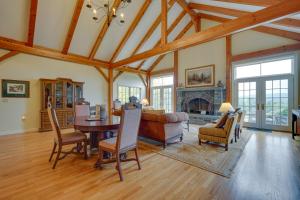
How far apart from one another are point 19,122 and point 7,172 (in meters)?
3.57

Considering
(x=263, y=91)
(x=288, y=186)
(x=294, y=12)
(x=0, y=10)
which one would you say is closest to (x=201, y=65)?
(x=263, y=91)

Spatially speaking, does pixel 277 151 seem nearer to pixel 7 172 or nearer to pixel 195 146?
pixel 195 146

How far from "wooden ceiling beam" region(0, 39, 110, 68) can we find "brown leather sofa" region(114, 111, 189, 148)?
170 inches

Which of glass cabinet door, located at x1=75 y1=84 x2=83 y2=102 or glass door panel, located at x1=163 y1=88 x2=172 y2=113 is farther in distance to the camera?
glass door panel, located at x1=163 y1=88 x2=172 y2=113

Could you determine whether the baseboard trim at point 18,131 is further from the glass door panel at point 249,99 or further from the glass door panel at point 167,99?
the glass door panel at point 249,99

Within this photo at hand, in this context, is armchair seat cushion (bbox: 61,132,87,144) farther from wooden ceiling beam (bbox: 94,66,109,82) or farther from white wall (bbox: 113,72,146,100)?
white wall (bbox: 113,72,146,100)

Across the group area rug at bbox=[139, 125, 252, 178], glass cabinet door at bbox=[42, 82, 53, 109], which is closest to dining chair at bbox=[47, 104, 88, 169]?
area rug at bbox=[139, 125, 252, 178]

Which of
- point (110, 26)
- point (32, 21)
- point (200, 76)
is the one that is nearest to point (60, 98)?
point (32, 21)

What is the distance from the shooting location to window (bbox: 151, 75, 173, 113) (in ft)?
29.1

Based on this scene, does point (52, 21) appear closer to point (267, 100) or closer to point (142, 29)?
point (142, 29)

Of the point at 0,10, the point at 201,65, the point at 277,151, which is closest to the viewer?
the point at 277,151

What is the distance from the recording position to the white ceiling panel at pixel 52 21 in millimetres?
4340

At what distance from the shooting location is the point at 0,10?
396cm

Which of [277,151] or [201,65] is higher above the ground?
[201,65]
